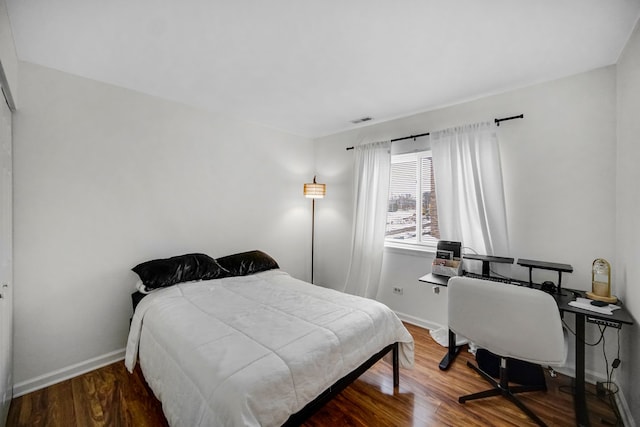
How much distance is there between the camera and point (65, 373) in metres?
2.23

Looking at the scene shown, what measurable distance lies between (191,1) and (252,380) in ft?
6.63

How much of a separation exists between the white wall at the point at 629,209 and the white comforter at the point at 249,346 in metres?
1.45

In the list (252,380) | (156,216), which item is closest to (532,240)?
(252,380)

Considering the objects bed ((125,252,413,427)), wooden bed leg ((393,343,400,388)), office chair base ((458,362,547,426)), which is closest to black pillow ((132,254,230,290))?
bed ((125,252,413,427))

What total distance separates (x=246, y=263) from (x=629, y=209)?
328 cm

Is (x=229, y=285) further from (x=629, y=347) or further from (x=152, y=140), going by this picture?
(x=629, y=347)

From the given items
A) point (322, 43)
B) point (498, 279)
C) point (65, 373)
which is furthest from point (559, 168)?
point (65, 373)

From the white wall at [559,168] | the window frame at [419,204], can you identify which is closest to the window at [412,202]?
the window frame at [419,204]

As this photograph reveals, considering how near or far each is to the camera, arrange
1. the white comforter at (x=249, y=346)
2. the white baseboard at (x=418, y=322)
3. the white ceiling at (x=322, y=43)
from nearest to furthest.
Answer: the white comforter at (x=249, y=346) → the white ceiling at (x=322, y=43) → the white baseboard at (x=418, y=322)

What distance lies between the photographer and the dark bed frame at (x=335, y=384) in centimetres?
143

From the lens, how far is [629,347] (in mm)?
1902

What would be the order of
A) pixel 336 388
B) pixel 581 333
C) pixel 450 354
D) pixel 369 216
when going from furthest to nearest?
pixel 369 216 → pixel 450 354 → pixel 581 333 → pixel 336 388

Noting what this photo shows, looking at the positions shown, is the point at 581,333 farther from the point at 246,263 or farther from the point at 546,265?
the point at 246,263

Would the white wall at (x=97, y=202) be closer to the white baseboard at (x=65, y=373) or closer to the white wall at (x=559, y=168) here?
the white baseboard at (x=65, y=373)
